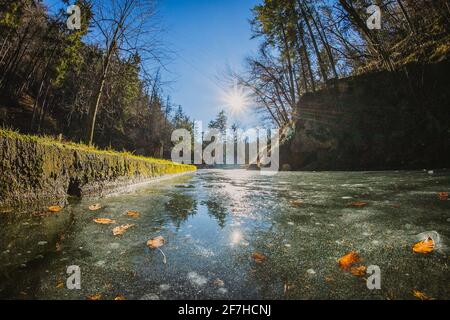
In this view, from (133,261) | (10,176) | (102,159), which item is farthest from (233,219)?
(102,159)

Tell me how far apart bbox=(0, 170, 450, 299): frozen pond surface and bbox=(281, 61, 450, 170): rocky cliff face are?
8921 mm

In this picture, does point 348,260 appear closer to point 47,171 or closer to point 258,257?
point 258,257

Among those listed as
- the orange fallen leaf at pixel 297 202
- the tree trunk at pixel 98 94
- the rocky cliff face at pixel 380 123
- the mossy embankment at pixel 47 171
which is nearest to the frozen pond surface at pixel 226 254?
the mossy embankment at pixel 47 171

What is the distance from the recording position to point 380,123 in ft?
39.5

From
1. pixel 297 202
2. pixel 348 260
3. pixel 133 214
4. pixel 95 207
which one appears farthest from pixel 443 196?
pixel 95 207

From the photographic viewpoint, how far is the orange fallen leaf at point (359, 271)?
1.44 m

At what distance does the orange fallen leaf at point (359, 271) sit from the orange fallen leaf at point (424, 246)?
0.54 meters

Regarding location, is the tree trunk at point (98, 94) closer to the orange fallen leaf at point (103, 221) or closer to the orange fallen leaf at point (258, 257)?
the orange fallen leaf at point (103, 221)

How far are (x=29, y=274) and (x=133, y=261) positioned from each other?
0.55 metres

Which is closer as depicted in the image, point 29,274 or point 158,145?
point 29,274

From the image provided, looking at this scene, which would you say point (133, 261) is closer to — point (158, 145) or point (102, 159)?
point (102, 159)

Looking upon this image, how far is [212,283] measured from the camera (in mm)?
1357
